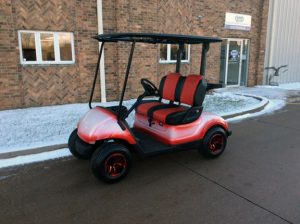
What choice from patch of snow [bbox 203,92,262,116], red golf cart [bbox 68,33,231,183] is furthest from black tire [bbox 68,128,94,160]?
patch of snow [bbox 203,92,262,116]

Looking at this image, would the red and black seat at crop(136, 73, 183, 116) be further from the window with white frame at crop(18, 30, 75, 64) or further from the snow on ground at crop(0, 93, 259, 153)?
the window with white frame at crop(18, 30, 75, 64)

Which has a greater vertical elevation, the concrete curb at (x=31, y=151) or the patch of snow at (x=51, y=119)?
the patch of snow at (x=51, y=119)

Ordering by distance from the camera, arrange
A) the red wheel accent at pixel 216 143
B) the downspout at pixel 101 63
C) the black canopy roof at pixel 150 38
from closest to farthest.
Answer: the black canopy roof at pixel 150 38, the red wheel accent at pixel 216 143, the downspout at pixel 101 63

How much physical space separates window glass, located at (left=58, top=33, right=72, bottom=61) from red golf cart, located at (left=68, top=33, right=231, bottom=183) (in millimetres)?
3995

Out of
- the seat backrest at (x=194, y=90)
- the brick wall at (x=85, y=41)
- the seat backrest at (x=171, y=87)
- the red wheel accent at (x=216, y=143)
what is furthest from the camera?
the brick wall at (x=85, y=41)

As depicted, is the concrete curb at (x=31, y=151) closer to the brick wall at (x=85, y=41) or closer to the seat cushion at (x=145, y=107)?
the seat cushion at (x=145, y=107)

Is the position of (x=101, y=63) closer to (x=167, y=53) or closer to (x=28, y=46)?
(x=28, y=46)

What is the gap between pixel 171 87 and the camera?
458cm

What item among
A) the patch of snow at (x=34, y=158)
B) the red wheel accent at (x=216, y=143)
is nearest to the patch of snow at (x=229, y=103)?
the red wheel accent at (x=216, y=143)

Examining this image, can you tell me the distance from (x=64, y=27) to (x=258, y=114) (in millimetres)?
5829

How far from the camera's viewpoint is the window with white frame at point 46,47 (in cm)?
722

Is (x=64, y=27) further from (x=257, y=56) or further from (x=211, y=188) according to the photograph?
(x=257, y=56)

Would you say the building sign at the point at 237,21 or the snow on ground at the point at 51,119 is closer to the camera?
the snow on ground at the point at 51,119

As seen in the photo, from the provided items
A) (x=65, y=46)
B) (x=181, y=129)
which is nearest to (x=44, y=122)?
(x=65, y=46)
